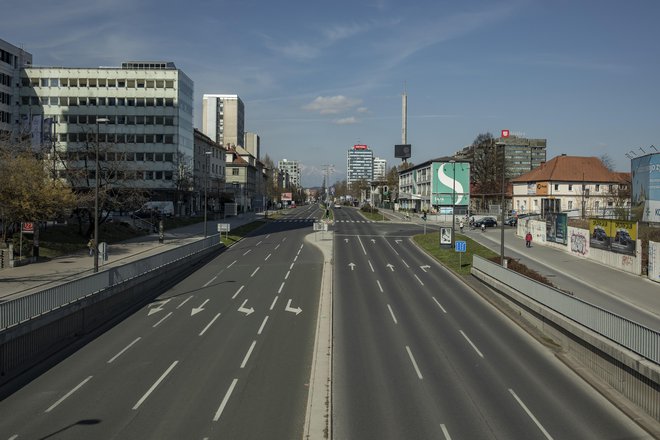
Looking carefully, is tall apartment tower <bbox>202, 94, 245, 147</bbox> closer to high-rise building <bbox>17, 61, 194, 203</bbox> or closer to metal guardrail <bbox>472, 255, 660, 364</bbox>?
high-rise building <bbox>17, 61, 194, 203</bbox>

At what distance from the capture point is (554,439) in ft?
38.4

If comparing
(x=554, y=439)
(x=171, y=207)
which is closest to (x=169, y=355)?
(x=554, y=439)

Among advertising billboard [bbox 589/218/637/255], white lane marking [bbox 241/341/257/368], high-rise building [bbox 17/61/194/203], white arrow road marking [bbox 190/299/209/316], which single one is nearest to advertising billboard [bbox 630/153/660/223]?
advertising billboard [bbox 589/218/637/255]

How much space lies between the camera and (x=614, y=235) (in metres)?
35.8

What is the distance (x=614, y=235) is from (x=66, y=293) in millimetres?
33135

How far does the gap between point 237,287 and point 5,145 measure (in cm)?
2360

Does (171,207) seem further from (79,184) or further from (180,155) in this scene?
(79,184)

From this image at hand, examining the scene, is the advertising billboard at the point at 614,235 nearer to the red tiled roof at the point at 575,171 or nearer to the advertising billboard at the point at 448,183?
the red tiled roof at the point at 575,171

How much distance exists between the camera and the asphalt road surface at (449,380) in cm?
1229

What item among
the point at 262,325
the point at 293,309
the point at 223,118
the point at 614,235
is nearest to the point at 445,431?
the point at 262,325

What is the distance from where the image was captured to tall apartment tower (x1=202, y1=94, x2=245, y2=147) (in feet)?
602

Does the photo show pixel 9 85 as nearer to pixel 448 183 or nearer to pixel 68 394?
pixel 448 183

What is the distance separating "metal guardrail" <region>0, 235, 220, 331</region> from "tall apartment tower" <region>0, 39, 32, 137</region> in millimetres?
64039

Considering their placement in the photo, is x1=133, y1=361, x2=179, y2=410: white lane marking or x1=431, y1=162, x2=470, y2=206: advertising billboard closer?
x1=133, y1=361, x2=179, y2=410: white lane marking
